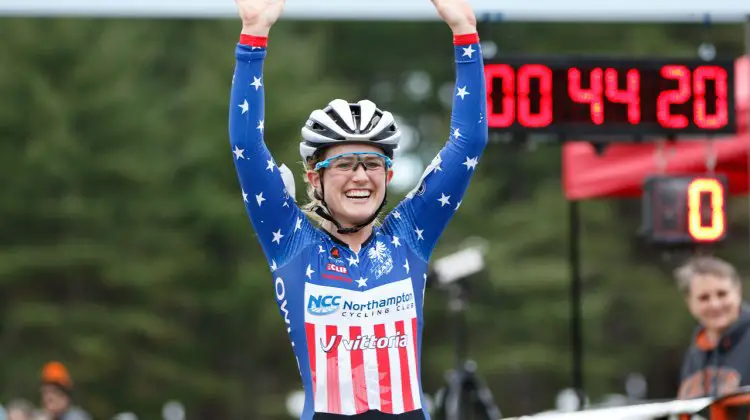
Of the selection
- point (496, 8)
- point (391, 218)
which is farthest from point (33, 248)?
point (391, 218)

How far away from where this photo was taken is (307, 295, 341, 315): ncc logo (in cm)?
434

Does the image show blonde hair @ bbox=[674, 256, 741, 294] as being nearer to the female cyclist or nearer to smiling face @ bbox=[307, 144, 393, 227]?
the female cyclist

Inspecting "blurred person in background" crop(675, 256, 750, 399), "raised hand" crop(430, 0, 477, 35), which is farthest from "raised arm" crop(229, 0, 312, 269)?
"blurred person in background" crop(675, 256, 750, 399)

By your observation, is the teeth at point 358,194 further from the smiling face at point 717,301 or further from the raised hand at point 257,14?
the smiling face at point 717,301

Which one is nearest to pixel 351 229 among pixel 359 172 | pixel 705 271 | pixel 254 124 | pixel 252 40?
pixel 359 172

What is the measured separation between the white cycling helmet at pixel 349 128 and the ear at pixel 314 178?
5cm

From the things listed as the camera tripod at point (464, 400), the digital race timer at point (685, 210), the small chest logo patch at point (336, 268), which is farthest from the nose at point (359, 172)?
the digital race timer at point (685, 210)

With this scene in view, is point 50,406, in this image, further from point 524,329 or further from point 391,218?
point 524,329

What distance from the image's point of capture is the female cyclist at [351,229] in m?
4.30

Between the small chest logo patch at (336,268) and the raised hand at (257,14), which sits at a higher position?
the raised hand at (257,14)

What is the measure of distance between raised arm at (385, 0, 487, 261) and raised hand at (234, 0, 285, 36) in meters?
0.54

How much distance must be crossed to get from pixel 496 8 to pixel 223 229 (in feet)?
73.3

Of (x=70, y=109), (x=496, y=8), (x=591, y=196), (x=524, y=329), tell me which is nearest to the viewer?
(x=496, y=8)

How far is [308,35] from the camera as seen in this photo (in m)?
33.7
